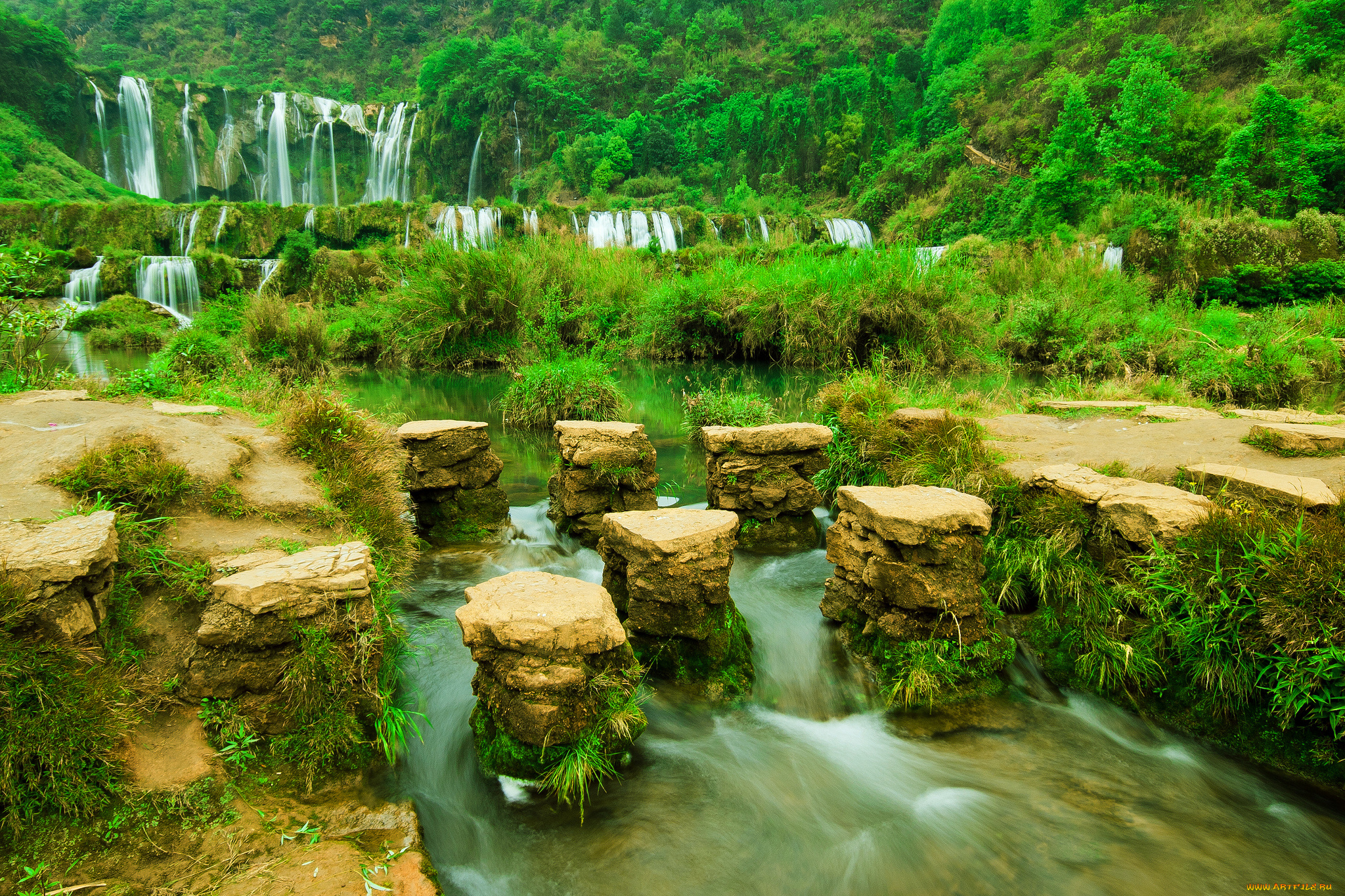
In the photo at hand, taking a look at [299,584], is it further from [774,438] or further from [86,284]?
[86,284]

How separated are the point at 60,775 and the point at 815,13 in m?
75.2

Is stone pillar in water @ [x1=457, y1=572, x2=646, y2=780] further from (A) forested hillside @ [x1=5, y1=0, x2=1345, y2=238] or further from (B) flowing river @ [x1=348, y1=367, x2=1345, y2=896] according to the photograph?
(A) forested hillside @ [x1=5, y1=0, x2=1345, y2=238]

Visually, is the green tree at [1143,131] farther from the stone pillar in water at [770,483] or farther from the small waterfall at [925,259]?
the stone pillar in water at [770,483]

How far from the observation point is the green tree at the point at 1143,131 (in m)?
23.1

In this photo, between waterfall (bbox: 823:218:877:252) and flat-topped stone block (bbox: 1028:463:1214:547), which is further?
waterfall (bbox: 823:218:877:252)

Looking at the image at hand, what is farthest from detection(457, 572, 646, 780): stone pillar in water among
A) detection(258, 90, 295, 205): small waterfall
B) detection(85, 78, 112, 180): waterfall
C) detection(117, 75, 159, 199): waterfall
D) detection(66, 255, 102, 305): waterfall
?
detection(85, 78, 112, 180): waterfall

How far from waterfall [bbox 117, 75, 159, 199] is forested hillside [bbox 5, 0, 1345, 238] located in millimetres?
1410

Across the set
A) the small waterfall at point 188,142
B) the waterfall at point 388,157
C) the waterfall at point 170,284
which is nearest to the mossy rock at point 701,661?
the waterfall at point 170,284

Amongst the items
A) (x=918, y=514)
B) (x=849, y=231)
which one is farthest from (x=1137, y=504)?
(x=849, y=231)

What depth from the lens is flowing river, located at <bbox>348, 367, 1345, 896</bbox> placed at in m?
2.35

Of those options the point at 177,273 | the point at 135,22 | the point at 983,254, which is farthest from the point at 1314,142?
the point at 135,22

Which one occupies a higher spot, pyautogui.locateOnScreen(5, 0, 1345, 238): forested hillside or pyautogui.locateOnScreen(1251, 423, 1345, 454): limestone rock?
pyautogui.locateOnScreen(5, 0, 1345, 238): forested hillside

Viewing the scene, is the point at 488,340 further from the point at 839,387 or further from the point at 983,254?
the point at 983,254

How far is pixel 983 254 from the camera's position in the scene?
18844 millimetres
